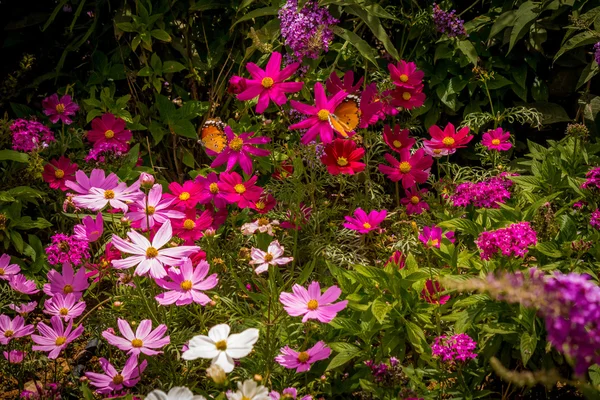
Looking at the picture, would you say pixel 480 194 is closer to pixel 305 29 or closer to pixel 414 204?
pixel 414 204

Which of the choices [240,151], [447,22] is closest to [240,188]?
[240,151]

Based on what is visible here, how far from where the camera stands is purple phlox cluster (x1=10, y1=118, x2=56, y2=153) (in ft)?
7.33

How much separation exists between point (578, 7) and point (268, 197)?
1.39 metres

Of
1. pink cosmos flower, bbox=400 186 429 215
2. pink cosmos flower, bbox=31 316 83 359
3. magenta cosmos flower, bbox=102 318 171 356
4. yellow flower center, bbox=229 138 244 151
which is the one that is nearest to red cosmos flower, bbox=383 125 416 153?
pink cosmos flower, bbox=400 186 429 215

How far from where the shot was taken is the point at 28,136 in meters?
2.26

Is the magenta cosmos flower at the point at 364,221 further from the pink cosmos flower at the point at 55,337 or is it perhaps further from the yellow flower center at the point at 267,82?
the pink cosmos flower at the point at 55,337

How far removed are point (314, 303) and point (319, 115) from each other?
566 mm

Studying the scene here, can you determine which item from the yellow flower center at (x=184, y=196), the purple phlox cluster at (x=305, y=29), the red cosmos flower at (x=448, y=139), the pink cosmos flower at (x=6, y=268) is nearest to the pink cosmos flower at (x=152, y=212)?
the yellow flower center at (x=184, y=196)

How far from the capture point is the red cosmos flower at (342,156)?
6.25 ft

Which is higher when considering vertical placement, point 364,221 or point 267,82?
point 267,82

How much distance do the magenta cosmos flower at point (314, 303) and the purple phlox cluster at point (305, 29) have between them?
78 centimetres

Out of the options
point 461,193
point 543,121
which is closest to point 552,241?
point 461,193

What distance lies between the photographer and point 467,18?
9.19 ft

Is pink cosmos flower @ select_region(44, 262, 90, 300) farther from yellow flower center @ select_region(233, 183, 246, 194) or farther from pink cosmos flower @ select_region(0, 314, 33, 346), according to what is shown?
yellow flower center @ select_region(233, 183, 246, 194)
